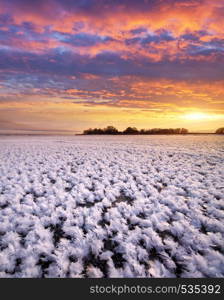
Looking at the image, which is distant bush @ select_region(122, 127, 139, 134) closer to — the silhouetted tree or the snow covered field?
the silhouetted tree

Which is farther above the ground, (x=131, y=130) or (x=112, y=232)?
(x=131, y=130)

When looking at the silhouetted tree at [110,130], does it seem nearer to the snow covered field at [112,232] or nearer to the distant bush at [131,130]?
the distant bush at [131,130]

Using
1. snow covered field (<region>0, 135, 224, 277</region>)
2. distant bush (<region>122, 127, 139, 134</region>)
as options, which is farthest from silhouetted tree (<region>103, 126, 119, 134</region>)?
snow covered field (<region>0, 135, 224, 277</region>)

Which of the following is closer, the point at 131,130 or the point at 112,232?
the point at 112,232

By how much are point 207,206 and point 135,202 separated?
4.29 feet

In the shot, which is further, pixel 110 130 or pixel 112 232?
pixel 110 130

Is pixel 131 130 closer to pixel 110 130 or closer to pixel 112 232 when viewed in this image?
pixel 110 130

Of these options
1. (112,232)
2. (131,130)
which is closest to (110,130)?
(131,130)

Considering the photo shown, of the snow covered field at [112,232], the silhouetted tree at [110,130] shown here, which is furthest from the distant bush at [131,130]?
the snow covered field at [112,232]

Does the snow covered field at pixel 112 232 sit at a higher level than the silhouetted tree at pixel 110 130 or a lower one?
lower

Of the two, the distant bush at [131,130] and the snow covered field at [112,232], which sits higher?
the distant bush at [131,130]

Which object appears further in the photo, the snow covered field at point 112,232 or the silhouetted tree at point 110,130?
the silhouetted tree at point 110,130
